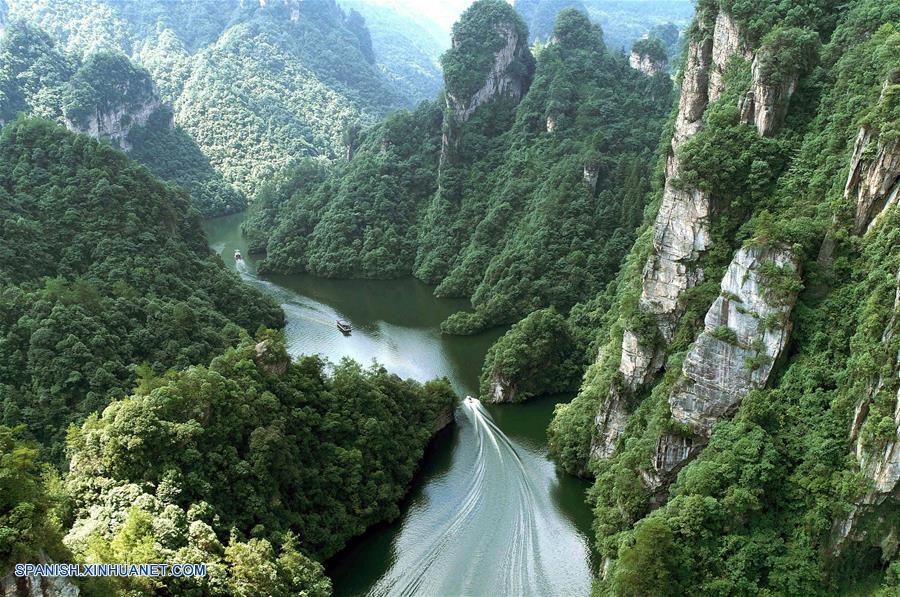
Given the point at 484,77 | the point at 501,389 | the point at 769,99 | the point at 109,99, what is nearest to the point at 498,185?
the point at 484,77

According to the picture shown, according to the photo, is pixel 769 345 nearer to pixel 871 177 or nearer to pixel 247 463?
pixel 871 177

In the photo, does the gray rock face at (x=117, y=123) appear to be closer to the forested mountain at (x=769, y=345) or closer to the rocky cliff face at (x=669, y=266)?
the rocky cliff face at (x=669, y=266)

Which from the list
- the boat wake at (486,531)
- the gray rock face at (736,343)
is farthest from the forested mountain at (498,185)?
the gray rock face at (736,343)

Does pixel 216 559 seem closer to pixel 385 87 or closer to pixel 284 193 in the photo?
pixel 284 193

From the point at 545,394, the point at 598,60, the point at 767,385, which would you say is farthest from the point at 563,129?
the point at 767,385

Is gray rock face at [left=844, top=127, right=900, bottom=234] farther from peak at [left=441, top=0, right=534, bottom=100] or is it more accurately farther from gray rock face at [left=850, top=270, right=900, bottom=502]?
peak at [left=441, top=0, right=534, bottom=100]

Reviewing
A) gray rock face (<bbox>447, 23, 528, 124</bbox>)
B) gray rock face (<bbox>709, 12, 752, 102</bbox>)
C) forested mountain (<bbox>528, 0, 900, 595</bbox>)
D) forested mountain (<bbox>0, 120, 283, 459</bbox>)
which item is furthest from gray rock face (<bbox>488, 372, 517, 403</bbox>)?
gray rock face (<bbox>447, 23, 528, 124</bbox>)
